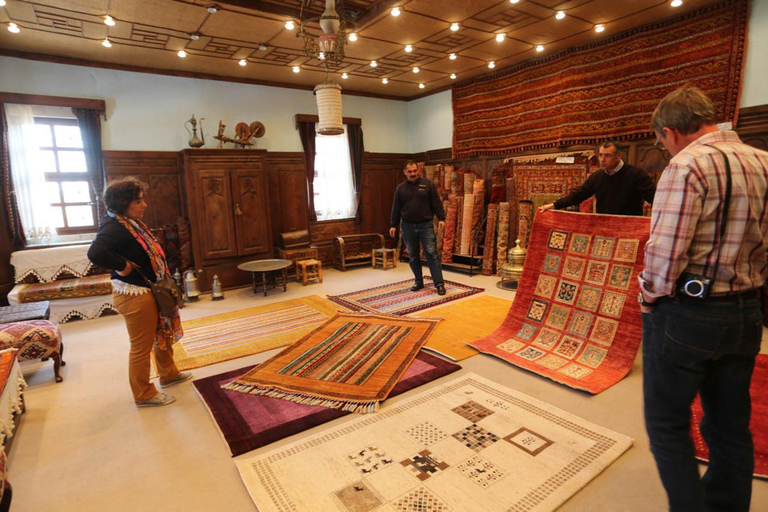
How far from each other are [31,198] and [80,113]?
114 centimetres

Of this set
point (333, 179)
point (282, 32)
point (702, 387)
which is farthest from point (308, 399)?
point (333, 179)

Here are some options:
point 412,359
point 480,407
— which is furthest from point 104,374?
point 480,407

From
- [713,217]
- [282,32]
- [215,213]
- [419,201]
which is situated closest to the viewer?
[713,217]

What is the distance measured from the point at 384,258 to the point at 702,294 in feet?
18.0

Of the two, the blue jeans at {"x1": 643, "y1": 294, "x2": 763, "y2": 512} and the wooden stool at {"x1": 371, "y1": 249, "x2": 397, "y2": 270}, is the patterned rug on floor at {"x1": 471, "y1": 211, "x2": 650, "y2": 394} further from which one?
the wooden stool at {"x1": 371, "y1": 249, "x2": 397, "y2": 270}

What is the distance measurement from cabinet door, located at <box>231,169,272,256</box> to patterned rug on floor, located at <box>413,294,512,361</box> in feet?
9.11

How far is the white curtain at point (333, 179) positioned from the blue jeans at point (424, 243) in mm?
2415

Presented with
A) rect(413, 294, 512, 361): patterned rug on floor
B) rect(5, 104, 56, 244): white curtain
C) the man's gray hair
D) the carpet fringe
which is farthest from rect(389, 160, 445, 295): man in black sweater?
rect(5, 104, 56, 244): white curtain

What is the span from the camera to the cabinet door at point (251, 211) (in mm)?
5590

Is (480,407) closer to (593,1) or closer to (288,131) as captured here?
(593,1)

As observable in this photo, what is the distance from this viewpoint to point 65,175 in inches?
200

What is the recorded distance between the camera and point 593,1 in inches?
A: 149

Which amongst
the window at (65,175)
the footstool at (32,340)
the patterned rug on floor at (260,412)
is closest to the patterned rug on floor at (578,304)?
the patterned rug on floor at (260,412)

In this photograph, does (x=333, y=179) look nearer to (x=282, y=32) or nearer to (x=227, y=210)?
(x=227, y=210)
